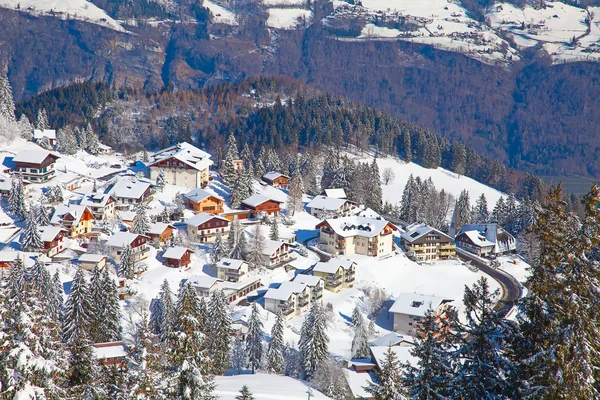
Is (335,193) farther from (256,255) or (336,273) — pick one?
(256,255)

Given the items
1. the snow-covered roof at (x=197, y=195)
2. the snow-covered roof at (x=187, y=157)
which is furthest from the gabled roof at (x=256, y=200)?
the snow-covered roof at (x=187, y=157)

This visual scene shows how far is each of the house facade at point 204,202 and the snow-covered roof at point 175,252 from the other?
1527cm

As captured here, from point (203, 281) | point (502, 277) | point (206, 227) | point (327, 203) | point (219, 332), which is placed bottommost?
point (502, 277)

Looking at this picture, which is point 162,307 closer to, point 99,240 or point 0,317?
point 99,240

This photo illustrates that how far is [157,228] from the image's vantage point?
2862 inches

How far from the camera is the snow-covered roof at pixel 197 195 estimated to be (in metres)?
84.1

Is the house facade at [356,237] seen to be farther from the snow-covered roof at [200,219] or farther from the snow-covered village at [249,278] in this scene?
the snow-covered roof at [200,219]

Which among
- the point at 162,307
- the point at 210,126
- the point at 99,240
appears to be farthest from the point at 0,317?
the point at 210,126

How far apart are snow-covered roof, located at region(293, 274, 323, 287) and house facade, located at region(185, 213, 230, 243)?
12769 millimetres

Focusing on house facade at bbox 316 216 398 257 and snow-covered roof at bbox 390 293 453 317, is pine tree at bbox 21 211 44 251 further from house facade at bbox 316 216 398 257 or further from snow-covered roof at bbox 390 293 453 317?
snow-covered roof at bbox 390 293 453 317

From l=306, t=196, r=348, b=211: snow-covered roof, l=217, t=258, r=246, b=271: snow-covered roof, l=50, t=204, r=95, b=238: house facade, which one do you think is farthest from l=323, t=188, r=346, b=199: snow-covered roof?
l=50, t=204, r=95, b=238: house facade

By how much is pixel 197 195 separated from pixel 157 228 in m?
13.0

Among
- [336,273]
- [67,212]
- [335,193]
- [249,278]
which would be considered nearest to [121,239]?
[67,212]

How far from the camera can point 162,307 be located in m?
55.1
